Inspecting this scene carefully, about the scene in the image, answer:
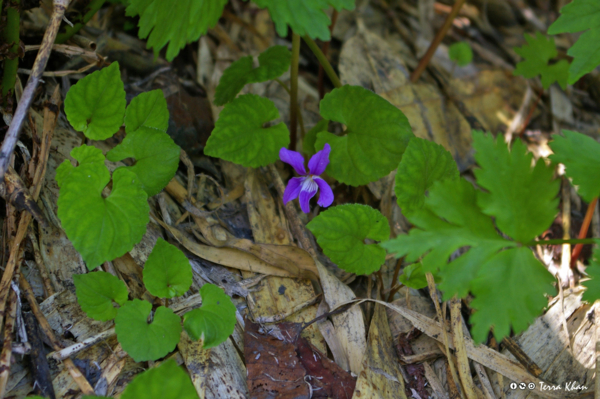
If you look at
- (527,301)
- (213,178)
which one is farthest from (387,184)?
(527,301)

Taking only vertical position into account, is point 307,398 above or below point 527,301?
below

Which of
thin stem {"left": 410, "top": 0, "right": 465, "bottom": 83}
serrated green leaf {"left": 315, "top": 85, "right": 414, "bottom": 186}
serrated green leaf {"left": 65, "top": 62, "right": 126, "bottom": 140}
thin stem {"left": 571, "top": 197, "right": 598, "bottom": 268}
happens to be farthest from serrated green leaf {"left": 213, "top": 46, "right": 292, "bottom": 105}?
thin stem {"left": 571, "top": 197, "right": 598, "bottom": 268}

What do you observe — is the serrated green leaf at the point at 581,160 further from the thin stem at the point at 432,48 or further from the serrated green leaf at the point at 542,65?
the thin stem at the point at 432,48

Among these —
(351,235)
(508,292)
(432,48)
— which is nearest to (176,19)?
(351,235)

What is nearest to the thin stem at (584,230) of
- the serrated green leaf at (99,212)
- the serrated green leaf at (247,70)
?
the serrated green leaf at (247,70)

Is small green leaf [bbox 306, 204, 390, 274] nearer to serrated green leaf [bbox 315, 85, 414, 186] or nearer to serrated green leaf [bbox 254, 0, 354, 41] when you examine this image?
serrated green leaf [bbox 315, 85, 414, 186]

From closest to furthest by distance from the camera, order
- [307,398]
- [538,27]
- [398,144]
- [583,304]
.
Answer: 1. [307,398]
2. [398,144]
3. [583,304]
4. [538,27]

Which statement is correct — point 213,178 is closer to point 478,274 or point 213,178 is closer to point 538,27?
point 478,274
